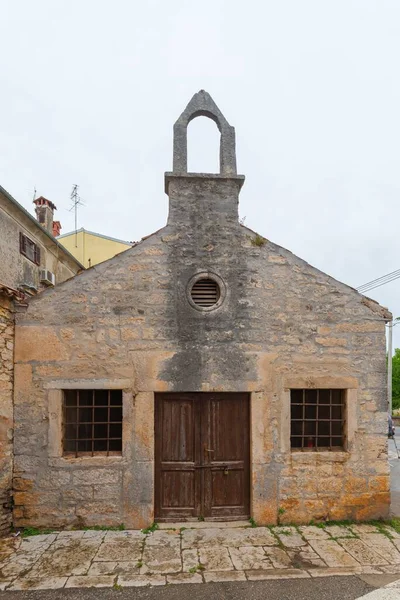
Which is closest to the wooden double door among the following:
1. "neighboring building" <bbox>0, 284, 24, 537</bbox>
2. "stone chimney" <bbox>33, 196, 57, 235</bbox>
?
"neighboring building" <bbox>0, 284, 24, 537</bbox>

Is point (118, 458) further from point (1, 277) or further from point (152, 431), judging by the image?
point (1, 277)

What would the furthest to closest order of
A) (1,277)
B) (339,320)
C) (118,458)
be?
1. (1,277)
2. (339,320)
3. (118,458)

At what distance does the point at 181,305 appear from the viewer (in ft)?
19.0

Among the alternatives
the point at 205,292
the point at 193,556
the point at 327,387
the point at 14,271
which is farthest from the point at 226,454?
the point at 14,271

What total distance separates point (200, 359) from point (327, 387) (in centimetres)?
201

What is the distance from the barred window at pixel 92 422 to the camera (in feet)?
18.7

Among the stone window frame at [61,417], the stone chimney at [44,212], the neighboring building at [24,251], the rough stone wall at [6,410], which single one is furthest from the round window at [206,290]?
the stone chimney at [44,212]

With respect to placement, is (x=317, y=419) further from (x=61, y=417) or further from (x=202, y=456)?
(x=61, y=417)

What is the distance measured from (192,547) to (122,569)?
0.96 metres

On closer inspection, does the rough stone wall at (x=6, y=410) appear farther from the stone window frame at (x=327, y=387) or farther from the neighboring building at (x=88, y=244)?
the neighboring building at (x=88, y=244)

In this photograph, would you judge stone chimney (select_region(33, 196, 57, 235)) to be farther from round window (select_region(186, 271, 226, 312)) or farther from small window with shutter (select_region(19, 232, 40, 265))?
round window (select_region(186, 271, 226, 312))

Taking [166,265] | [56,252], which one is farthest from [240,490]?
[56,252]

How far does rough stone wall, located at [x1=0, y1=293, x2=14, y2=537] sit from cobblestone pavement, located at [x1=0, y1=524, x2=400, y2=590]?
1.46 ft

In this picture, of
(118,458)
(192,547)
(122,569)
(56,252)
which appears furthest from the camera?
(56,252)
